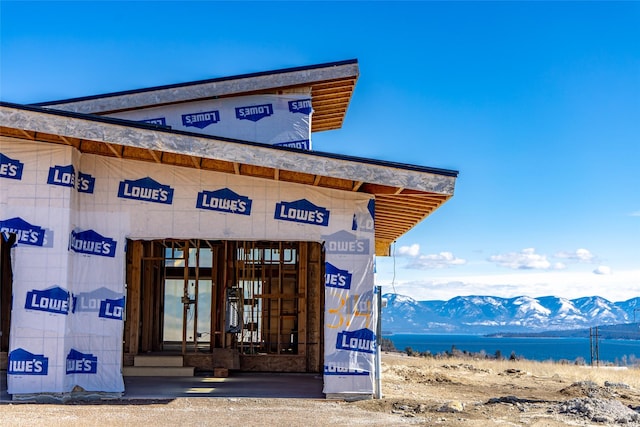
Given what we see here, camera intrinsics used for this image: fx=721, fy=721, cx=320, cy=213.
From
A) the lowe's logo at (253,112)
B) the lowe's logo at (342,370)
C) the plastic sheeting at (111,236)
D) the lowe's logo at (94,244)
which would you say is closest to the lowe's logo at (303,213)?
the plastic sheeting at (111,236)

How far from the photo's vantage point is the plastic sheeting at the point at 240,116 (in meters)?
17.2

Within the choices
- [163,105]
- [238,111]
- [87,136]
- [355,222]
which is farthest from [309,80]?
[87,136]

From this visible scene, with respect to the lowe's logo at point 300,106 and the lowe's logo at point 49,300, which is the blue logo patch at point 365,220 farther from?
the lowe's logo at point 49,300

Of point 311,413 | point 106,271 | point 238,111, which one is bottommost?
point 311,413

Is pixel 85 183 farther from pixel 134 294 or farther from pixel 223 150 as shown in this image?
pixel 134 294

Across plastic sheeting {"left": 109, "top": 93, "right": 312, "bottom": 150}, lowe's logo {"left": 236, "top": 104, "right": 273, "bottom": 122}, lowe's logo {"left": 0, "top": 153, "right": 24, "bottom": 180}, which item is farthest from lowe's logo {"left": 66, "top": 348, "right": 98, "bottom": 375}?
lowe's logo {"left": 236, "top": 104, "right": 273, "bottom": 122}

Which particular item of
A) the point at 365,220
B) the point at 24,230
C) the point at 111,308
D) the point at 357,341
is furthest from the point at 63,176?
the point at 357,341

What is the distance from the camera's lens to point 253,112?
1734 cm

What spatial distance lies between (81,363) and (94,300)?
1.14 meters

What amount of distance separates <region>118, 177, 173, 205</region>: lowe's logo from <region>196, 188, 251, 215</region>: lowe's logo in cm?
60

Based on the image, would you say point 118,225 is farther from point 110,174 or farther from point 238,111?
point 238,111

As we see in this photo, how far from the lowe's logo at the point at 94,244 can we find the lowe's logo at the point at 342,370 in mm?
4443

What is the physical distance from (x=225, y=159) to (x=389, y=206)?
4063mm

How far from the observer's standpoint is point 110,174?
13.5 metres
